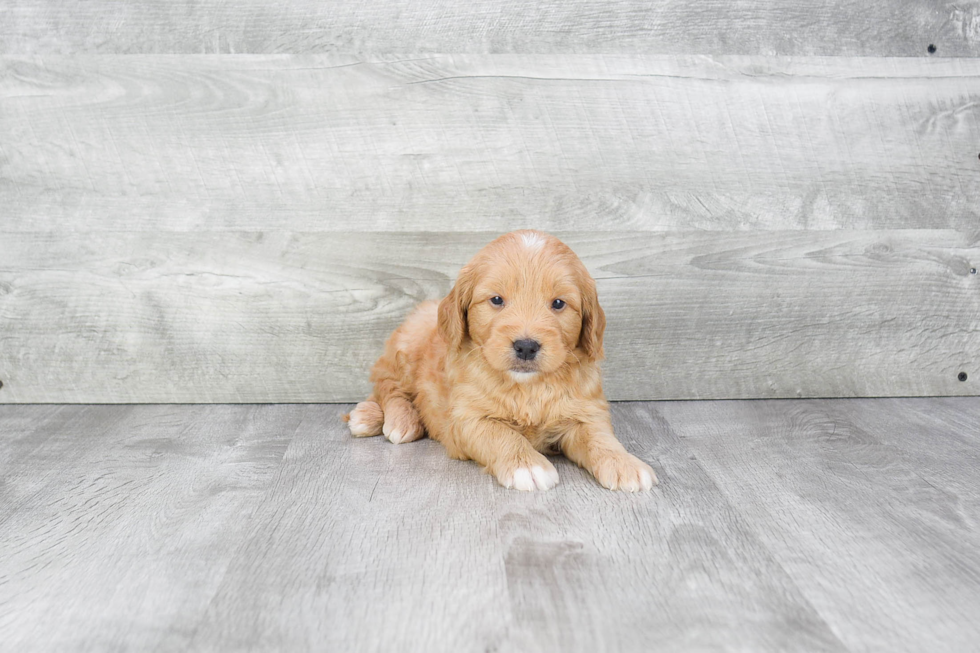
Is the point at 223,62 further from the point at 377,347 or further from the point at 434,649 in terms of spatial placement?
the point at 434,649

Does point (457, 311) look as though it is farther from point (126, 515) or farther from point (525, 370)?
point (126, 515)

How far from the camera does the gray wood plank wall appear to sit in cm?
268

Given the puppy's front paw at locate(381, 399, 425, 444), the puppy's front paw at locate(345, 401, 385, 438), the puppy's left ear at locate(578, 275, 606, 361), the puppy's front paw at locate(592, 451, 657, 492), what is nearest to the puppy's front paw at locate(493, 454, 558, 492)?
the puppy's front paw at locate(592, 451, 657, 492)

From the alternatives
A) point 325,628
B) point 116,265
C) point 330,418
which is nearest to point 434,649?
point 325,628

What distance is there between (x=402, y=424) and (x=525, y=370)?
580 mm

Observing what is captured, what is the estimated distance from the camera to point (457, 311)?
6.87 feet

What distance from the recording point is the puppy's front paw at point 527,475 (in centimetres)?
193

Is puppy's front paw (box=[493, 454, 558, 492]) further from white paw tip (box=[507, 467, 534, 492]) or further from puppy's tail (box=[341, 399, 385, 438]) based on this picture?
puppy's tail (box=[341, 399, 385, 438])

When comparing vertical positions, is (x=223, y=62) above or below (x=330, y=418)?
above

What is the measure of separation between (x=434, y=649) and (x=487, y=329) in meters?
0.94

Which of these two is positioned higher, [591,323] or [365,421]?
[591,323]

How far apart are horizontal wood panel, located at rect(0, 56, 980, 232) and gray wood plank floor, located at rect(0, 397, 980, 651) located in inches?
32.1

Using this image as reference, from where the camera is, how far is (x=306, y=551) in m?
1.61

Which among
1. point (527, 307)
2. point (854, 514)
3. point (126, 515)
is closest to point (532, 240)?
point (527, 307)
